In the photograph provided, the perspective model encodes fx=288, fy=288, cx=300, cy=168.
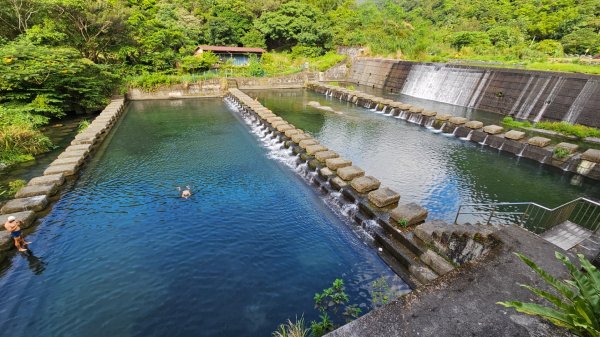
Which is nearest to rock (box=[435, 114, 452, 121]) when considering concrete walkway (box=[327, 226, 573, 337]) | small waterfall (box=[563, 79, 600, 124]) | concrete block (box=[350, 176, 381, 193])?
small waterfall (box=[563, 79, 600, 124])

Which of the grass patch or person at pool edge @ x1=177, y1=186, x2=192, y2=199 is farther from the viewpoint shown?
the grass patch

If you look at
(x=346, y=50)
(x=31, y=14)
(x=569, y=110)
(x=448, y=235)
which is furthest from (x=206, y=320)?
(x=346, y=50)

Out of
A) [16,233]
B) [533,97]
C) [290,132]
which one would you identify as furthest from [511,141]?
[16,233]

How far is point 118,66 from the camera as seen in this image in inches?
1395

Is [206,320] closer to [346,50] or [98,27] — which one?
[98,27]

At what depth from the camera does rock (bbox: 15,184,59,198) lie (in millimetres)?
12227

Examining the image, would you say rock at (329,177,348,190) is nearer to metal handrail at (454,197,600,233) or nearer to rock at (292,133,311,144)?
metal handrail at (454,197,600,233)

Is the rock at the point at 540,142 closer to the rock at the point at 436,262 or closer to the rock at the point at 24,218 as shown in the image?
the rock at the point at 436,262

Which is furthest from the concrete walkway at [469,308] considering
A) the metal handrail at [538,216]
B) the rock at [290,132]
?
the rock at [290,132]

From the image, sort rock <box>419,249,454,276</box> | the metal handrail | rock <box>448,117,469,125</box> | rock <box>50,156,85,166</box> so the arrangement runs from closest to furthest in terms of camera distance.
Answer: rock <box>419,249,454,276</box>, the metal handrail, rock <box>50,156,85,166</box>, rock <box>448,117,469,125</box>

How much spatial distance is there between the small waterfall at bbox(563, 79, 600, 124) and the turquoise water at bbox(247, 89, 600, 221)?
7833mm

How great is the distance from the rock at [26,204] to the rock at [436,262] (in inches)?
579

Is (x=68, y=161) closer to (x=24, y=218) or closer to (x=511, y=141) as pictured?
(x=24, y=218)

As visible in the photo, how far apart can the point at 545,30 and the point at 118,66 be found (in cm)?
7771
